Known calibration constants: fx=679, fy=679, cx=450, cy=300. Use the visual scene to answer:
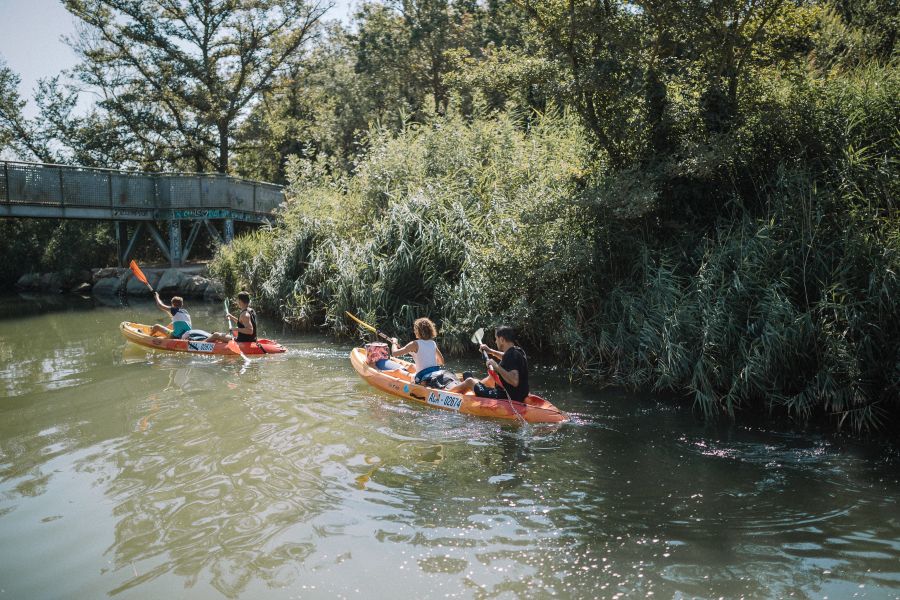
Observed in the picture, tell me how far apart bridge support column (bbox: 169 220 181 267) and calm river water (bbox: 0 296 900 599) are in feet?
48.6

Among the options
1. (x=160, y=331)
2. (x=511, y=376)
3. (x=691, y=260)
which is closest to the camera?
(x=511, y=376)

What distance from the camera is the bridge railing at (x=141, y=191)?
20531 mm

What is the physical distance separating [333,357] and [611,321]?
480 centimetres

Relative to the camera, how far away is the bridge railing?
20531 mm

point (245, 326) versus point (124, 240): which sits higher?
point (124, 240)

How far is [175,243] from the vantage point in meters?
23.0

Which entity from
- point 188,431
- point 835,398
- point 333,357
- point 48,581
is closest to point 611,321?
point 835,398

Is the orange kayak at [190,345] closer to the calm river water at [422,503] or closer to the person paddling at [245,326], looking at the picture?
the person paddling at [245,326]

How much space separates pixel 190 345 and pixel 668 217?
8.37m

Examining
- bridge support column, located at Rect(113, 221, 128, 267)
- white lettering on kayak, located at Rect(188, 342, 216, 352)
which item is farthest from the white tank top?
bridge support column, located at Rect(113, 221, 128, 267)

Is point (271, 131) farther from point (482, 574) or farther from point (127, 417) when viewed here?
point (482, 574)

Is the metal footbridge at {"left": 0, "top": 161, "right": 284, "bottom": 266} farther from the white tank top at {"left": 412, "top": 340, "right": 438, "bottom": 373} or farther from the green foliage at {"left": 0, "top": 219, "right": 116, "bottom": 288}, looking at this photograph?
the white tank top at {"left": 412, "top": 340, "right": 438, "bottom": 373}

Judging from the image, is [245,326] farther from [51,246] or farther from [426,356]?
[51,246]

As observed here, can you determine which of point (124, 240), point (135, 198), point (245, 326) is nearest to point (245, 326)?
point (245, 326)
